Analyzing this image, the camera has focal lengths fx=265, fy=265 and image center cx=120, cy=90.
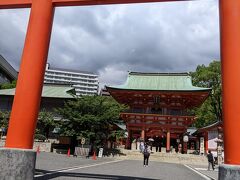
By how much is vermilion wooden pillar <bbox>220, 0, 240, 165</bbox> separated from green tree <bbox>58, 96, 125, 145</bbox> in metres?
19.0

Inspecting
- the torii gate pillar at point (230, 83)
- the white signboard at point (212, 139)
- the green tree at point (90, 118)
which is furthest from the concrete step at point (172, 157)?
the torii gate pillar at point (230, 83)

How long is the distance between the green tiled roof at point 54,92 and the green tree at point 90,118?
10420 millimetres

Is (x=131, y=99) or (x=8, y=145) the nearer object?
(x=8, y=145)

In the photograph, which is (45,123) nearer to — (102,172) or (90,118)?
(90,118)

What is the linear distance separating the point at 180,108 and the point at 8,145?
95.1 feet

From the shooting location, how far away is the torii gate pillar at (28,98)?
5977mm

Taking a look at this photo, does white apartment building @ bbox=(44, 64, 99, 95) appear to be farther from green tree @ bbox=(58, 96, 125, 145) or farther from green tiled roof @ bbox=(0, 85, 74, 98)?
green tree @ bbox=(58, 96, 125, 145)

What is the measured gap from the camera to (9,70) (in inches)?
2149

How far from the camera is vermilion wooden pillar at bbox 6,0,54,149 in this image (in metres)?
6.38

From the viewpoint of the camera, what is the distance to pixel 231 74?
5.80 metres

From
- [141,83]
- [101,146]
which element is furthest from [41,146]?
[141,83]

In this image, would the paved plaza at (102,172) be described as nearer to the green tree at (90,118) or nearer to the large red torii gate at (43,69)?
the large red torii gate at (43,69)

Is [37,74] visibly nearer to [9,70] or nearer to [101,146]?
[101,146]

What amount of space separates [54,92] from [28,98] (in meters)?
31.9
